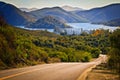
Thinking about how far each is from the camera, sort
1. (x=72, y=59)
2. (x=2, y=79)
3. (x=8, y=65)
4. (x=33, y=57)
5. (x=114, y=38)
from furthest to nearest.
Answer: (x=72, y=59) → (x=33, y=57) → (x=8, y=65) → (x=114, y=38) → (x=2, y=79)

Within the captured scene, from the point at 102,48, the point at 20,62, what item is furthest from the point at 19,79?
the point at 102,48

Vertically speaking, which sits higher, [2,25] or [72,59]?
[2,25]

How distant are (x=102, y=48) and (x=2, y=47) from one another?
471 ft

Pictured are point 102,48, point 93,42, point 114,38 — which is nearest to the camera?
point 114,38

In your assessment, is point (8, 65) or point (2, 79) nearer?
point (2, 79)

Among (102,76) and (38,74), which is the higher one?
(38,74)

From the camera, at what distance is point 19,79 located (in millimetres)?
16641

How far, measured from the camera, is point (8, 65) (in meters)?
29.0

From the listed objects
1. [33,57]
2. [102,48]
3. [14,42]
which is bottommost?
[102,48]

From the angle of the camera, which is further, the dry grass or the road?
the dry grass

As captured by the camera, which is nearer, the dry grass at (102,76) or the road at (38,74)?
the road at (38,74)

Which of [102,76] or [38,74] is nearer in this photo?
[38,74]

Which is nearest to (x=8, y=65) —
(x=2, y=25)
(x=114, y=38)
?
(x=2, y=25)

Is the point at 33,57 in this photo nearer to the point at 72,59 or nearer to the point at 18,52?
the point at 18,52
